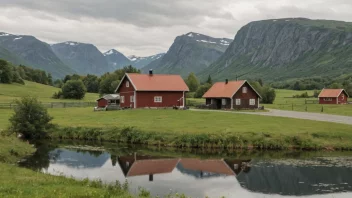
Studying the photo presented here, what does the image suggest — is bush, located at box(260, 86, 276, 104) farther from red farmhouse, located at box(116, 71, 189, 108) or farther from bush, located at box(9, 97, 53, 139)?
bush, located at box(9, 97, 53, 139)

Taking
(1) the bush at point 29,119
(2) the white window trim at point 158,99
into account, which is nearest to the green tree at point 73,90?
(2) the white window trim at point 158,99

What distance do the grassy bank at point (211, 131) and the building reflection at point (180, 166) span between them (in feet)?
18.1

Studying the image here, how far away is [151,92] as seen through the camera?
7312cm

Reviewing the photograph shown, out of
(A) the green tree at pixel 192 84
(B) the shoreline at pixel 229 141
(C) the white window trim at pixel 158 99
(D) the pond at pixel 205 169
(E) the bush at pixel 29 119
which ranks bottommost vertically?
(D) the pond at pixel 205 169

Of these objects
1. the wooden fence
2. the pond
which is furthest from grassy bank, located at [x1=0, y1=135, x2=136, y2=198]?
the wooden fence

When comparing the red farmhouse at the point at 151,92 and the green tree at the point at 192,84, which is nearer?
the red farmhouse at the point at 151,92

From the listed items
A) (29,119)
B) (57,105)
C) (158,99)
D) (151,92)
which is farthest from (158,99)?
(57,105)

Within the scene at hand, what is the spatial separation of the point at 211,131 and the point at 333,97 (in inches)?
3003

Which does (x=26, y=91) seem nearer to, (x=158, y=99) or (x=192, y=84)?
(x=192, y=84)

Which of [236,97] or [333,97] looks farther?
[333,97]

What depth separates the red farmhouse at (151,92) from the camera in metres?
72.8

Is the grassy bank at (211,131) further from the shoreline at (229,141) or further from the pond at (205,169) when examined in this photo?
the pond at (205,169)

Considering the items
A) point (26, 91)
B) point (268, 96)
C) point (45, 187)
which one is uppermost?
point (26, 91)

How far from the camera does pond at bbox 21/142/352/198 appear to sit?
26.8 m
